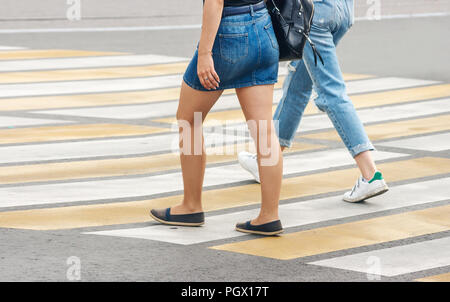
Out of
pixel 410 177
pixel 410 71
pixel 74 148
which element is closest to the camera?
pixel 410 177

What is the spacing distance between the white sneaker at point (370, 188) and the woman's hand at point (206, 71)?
1.51m

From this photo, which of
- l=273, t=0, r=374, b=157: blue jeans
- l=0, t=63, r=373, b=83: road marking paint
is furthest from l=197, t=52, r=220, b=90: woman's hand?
l=0, t=63, r=373, b=83: road marking paint

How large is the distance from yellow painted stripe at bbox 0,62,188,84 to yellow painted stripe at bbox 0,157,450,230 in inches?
213

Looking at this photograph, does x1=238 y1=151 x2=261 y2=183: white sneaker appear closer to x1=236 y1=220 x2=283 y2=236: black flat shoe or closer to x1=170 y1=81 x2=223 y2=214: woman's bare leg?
x1=170 y1=81 x2=223 y2=214: woman's bare leg

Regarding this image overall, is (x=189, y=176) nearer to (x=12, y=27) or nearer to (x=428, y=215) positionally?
(x=428, y=215)

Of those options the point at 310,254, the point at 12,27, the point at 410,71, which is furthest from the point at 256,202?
the point at 12,27

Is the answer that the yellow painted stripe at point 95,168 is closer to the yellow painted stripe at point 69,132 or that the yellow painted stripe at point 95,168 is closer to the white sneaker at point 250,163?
the white sneaker at point 250,163

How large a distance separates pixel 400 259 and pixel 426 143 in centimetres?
357

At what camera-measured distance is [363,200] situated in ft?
22.4

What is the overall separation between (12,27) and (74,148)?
32.5 feet

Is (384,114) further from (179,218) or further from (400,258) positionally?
(400,258)

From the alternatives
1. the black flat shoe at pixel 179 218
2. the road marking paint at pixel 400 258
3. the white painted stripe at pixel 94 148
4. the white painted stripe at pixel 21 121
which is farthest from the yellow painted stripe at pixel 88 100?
the road marking paint at pixel 400 258

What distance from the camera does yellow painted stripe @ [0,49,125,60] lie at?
14158mm

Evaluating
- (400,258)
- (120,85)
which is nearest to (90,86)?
(120,85)
